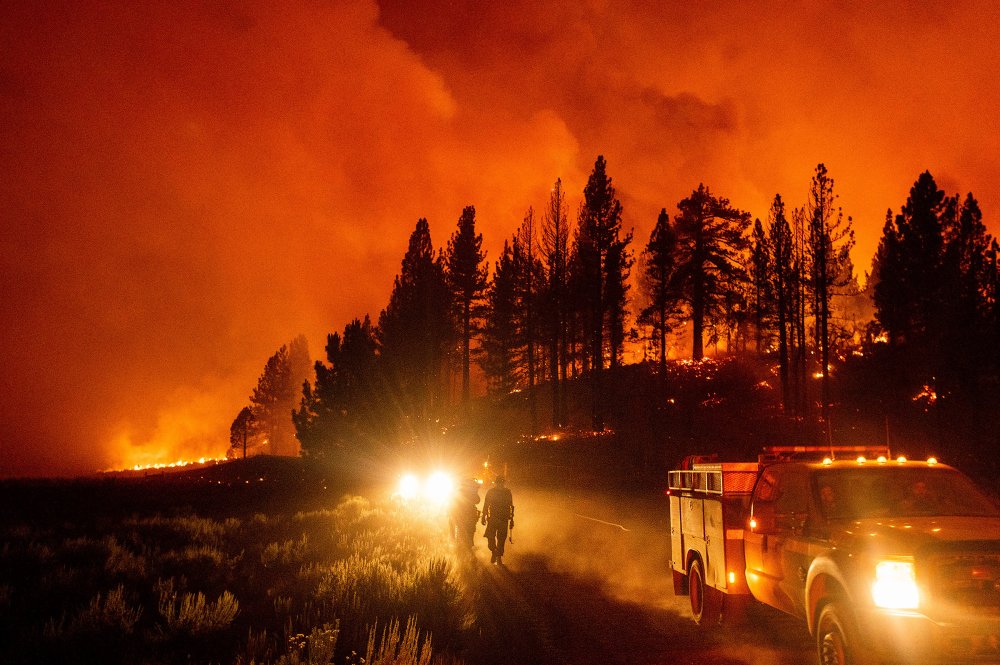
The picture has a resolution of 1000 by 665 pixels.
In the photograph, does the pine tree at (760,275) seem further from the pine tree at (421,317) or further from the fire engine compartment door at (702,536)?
the fire engine compartment door at (702,536)

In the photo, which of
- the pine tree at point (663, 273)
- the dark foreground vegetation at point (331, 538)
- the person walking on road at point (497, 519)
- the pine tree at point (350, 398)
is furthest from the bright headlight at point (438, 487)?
the pine tree at point (663, 273)

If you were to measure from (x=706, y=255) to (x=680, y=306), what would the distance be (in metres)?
5.92

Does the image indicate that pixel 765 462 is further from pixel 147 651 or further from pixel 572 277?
pixel 572 277

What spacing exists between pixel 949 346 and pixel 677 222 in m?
22.7

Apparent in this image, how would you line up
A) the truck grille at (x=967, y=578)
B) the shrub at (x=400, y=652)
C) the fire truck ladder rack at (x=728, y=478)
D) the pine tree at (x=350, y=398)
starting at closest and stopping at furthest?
the truck grille at (x=967, y=578)
the shrub at (x=400, y=652)
the fire truck ladder rack at (x=728, y=478)
the pine tree at (x=350, y=398)

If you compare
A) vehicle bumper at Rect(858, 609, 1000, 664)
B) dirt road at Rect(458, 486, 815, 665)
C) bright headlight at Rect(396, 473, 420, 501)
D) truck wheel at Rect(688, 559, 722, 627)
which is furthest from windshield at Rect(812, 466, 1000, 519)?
bright headlight at Rect(396, 473, 420, 501)

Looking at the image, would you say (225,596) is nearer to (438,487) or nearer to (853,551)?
(853,551)

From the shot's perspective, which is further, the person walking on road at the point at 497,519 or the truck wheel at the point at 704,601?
the person walking on road at the point at 497,519

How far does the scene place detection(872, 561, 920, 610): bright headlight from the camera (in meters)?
5.51

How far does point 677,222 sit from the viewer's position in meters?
53.1

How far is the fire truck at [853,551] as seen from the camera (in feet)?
17.8

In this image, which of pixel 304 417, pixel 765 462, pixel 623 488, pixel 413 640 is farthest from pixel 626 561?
pixel 304 417

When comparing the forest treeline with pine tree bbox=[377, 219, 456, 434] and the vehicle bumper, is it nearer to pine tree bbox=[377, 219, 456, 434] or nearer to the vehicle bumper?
pine tree bbox=[377, 219, 456, 434]

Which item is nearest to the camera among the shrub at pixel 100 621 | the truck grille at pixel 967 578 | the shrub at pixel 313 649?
the truck grille at pixel 967 578
